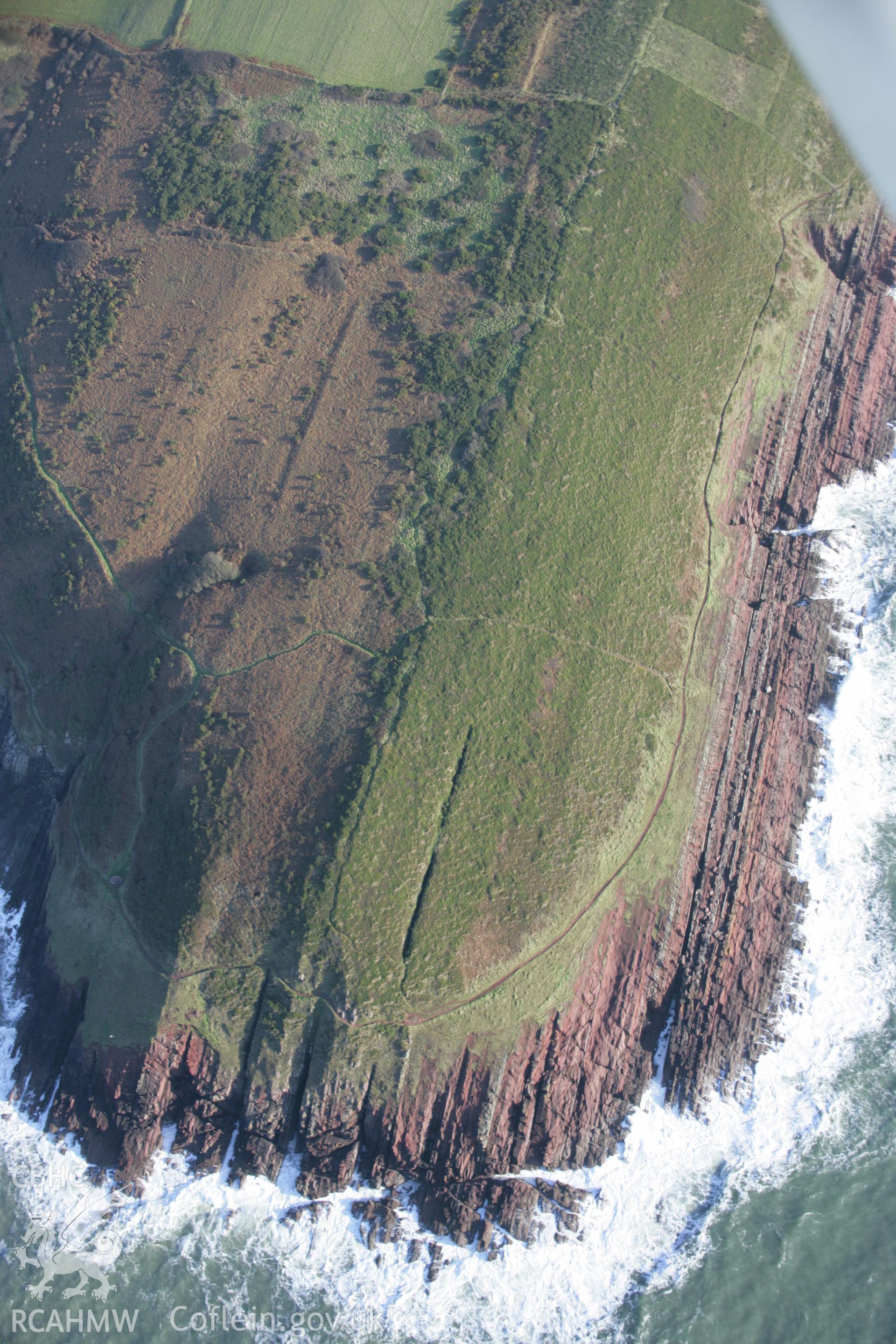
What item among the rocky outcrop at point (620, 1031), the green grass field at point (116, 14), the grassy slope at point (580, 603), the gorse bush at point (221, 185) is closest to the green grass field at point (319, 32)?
the green grass field at point (116, 14)

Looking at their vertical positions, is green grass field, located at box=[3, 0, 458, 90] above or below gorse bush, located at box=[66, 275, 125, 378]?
above

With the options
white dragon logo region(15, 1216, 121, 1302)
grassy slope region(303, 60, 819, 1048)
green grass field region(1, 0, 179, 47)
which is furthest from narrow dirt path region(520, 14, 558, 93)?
white dragon logo region(15, 1216, 121, 1302)

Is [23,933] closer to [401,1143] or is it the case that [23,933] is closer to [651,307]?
[401,1143]

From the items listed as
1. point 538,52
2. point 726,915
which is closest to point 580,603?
point 726,915

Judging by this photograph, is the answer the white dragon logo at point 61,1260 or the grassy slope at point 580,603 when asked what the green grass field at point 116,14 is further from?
the white dragon logo at point 61,1260

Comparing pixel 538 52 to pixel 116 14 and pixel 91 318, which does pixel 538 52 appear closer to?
pixel 116 14

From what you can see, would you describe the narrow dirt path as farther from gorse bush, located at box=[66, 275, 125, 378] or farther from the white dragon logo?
the white dragon logo
